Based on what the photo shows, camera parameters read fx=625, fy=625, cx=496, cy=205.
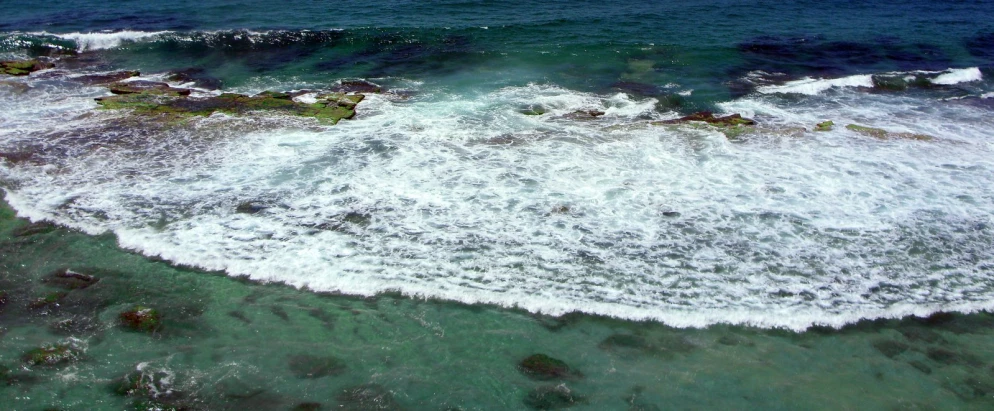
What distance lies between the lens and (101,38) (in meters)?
29.9

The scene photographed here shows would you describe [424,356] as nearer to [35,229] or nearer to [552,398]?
[552,398]

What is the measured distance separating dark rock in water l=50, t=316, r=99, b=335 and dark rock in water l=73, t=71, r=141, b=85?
668 inches

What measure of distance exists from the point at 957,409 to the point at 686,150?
34.4 feet

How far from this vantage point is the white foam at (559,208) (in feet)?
42.1

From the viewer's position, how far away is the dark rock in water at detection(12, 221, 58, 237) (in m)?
14.4

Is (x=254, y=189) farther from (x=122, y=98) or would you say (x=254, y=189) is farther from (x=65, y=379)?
(x=122, y=98)

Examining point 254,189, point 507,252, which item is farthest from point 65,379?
point 507,252

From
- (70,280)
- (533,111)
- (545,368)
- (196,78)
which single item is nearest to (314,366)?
(545,368)

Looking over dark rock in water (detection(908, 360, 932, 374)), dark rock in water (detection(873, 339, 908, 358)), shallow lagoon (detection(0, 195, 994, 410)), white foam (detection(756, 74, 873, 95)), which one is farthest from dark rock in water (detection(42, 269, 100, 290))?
white foam (detection(756, 74, 873, 95))

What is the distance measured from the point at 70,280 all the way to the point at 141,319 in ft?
8.02

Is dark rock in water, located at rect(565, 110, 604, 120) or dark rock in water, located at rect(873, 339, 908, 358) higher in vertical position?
dark rock in water, located at rect(565, 110, 604, 120)

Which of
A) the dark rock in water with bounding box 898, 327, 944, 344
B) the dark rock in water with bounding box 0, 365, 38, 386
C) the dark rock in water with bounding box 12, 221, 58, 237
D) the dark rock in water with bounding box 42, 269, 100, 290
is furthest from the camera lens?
the dark rock in water with bounding box 12, 221, 58, 237

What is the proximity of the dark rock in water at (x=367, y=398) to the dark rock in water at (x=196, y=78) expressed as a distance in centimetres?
1874

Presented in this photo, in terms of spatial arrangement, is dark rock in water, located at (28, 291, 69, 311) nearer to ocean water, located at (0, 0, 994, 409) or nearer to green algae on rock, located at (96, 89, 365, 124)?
ocean water, located at (0, 0, 994, 409)
